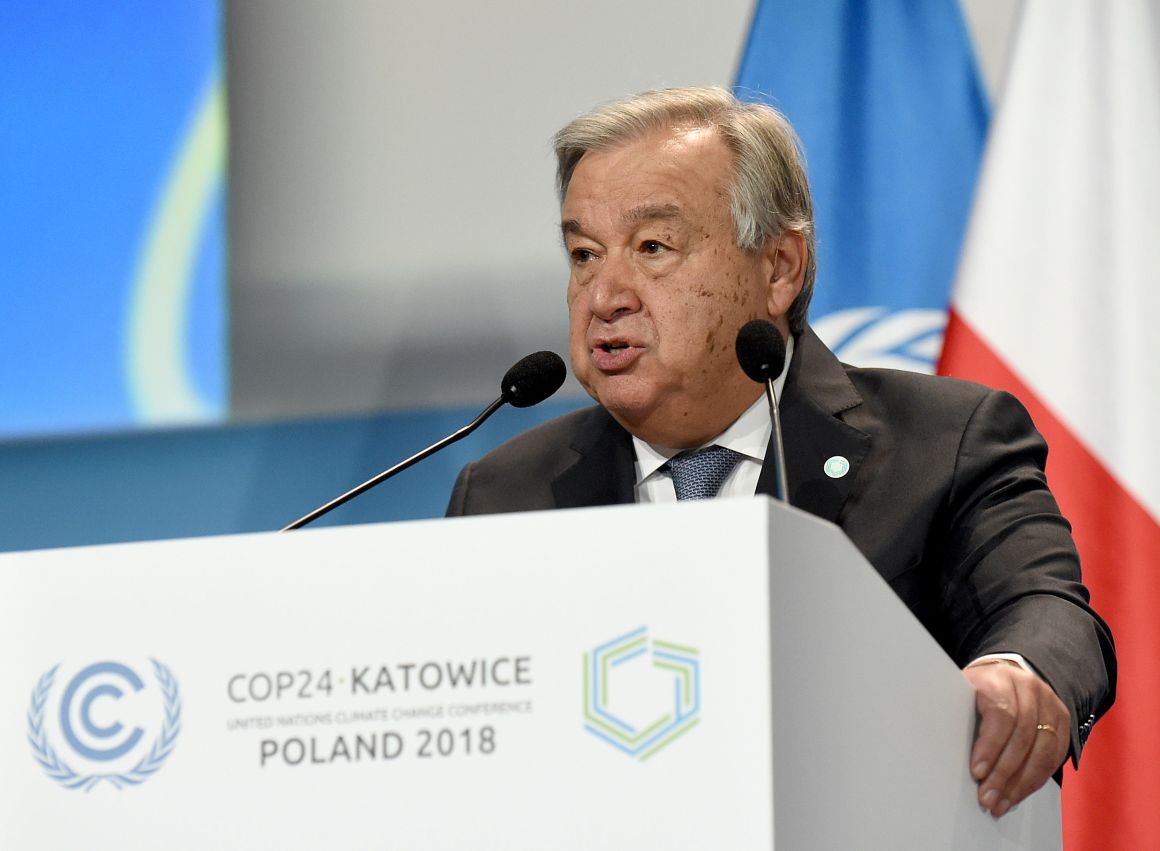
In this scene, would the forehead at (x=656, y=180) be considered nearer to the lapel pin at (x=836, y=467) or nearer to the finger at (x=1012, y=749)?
the lapel pin at (x=836, y=467)

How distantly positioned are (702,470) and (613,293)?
0.30m

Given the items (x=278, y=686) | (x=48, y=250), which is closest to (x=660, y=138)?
(x=278, y=686)

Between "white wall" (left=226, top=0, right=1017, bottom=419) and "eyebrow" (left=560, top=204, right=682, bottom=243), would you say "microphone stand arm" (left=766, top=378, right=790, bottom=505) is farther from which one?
"white wall" (left=226, top=0, right=1017, bottom=419)

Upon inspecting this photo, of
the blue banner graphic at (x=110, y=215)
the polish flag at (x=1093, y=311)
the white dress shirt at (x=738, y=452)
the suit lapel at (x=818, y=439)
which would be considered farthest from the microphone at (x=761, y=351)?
the blue banner graphic at (x=110, y=215)

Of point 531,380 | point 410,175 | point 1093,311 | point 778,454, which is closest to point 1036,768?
point 778,454

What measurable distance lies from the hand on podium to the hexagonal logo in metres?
0.49

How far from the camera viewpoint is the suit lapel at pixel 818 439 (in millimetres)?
2148

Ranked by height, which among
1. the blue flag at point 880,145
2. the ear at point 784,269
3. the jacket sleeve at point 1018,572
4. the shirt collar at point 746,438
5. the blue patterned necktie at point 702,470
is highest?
the blue flag at point 880,145

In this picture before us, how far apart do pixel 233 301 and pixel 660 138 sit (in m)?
1.52

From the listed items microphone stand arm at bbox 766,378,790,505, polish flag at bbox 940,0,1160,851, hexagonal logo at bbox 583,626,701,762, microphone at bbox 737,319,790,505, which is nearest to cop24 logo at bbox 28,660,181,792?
hexagonal logo at bbox 583,626,701,762

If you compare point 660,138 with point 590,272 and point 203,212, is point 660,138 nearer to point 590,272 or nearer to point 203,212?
point 590,272

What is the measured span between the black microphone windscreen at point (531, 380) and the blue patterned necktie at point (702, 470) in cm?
31

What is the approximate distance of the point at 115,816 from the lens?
124 centimetres

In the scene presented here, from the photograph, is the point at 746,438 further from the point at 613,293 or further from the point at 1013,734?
the point at 1013,734
